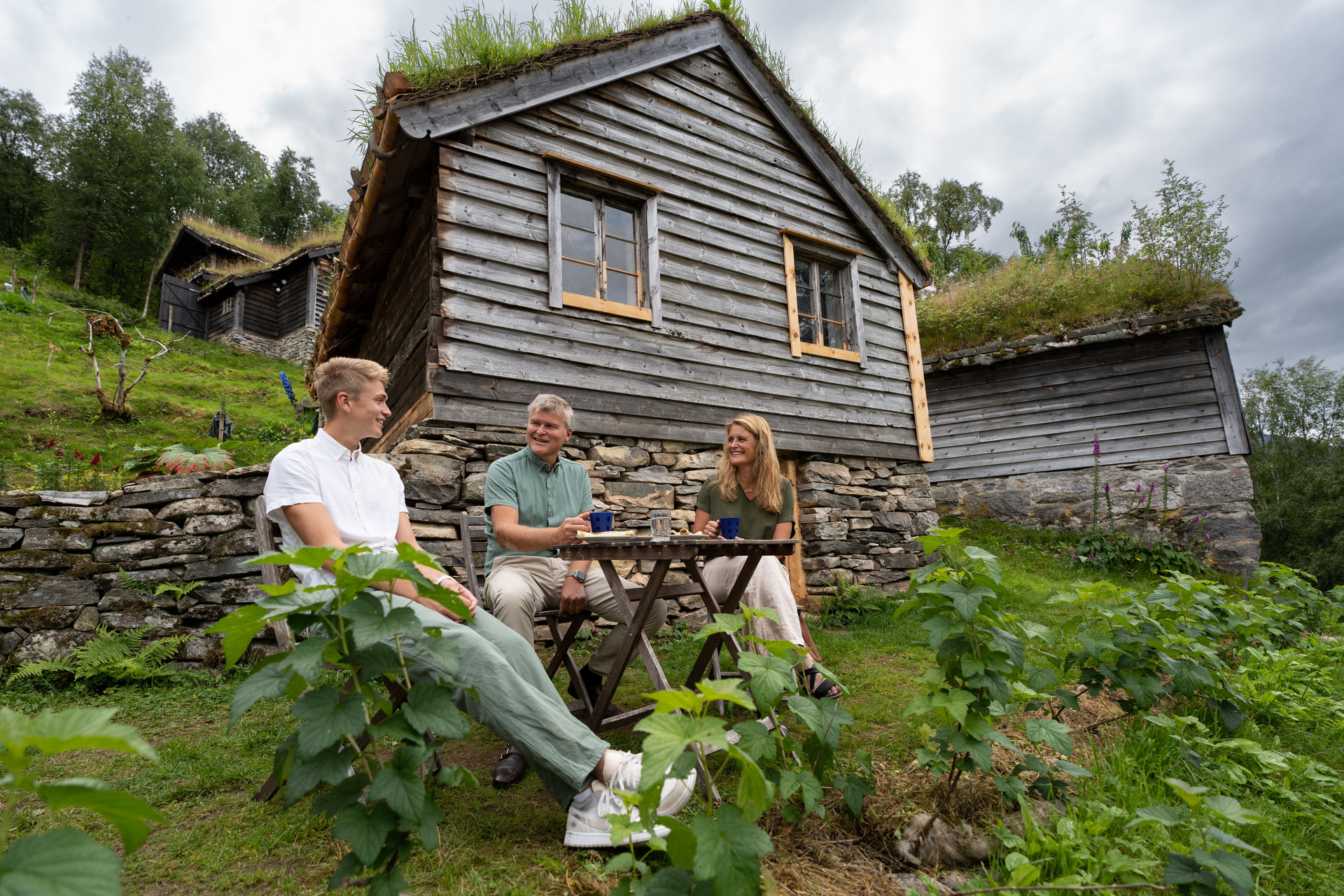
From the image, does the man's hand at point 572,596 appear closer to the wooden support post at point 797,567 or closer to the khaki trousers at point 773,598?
the khaki trousers at point 773,598

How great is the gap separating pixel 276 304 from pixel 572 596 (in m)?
23.3

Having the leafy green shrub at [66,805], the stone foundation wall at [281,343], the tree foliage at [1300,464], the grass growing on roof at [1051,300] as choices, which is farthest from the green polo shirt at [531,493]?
the tree foliage at [1300,464]

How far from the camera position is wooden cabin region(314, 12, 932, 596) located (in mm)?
4676

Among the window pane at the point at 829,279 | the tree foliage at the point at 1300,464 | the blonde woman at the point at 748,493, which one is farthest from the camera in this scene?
the tree foliage at the point at 1300,464

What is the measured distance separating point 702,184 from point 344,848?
5.74 meters

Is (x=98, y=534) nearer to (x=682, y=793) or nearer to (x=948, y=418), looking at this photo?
(x=682, y=793)

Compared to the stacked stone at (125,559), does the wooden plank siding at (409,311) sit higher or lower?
higher

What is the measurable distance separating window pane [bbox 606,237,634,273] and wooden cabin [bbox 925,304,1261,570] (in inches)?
259

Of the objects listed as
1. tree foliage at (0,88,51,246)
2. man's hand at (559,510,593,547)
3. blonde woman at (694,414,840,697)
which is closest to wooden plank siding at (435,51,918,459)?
blonde woman at (694,414,840,697)

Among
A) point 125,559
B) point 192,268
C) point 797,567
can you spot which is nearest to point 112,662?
point 125,559

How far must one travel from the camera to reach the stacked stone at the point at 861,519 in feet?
20.9

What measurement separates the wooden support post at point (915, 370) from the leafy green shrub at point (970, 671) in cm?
567

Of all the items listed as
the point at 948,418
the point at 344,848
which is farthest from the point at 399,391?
the point at 948,418

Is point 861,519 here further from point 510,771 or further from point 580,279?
point 510,771
